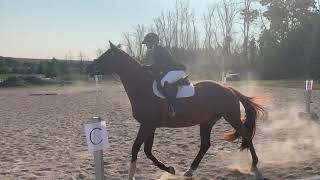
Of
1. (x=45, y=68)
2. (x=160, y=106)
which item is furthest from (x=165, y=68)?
(x=45, y=68)

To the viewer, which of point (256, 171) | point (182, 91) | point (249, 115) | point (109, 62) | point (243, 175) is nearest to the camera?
point (109, 62)

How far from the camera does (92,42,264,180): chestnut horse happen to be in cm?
884

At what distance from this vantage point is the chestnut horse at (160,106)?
8.84m

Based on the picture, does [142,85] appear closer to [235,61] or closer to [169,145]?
[169,145]

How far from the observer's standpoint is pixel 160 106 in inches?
353

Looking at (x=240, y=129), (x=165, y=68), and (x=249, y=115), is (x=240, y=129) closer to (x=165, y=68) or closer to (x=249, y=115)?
(x=249, y=115)

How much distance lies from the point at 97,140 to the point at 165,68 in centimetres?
208

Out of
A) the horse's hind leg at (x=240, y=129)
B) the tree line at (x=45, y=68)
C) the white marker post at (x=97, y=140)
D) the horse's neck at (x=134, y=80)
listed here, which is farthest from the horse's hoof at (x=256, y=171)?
the tree line at (x=45, y=68)

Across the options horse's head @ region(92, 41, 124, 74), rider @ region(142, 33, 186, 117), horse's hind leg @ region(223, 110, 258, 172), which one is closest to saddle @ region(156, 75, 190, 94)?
rider @ region(142, 33, 186, 117)

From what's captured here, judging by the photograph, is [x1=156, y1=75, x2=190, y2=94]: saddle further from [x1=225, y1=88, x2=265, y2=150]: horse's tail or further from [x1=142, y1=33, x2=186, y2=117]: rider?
[x1=225, y1=88, x2=265, y2=150]: horse's tail

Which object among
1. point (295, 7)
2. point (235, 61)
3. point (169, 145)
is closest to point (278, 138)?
point (169, 145)

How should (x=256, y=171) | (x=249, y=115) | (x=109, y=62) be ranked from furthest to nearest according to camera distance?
(x=249, y=115) < (x=256, y=171) < (x=109, y=62)

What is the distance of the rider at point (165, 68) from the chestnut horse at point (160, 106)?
12 centimetres

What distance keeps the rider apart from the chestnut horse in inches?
4.8
